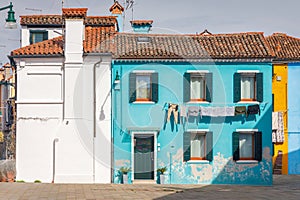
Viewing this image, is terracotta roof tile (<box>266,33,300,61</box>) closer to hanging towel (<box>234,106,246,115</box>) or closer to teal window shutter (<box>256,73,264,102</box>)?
teal window shutter (<box>256,73,264,102</box>)

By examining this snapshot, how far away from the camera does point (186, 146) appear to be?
79.0ft

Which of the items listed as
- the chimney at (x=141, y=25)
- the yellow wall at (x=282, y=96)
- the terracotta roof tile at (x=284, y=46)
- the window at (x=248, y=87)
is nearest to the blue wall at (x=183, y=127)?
the window at (x=248, y=87)

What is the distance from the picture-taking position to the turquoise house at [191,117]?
24.1 metres

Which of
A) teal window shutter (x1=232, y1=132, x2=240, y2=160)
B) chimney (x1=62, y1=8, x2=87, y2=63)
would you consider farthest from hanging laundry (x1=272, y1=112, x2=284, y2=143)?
chimney (x1=62, y1=8, x2=87, y2=63)

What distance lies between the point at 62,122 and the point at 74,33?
13.6 ft

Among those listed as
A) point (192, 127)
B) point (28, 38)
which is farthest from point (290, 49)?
point (28, 38)

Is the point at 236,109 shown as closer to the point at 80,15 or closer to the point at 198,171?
the point at 198,171

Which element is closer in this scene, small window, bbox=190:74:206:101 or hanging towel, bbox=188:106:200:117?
hanging towel, bbox=188:106:200:117

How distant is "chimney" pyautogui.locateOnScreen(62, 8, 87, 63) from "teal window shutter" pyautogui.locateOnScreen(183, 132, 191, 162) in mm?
5947

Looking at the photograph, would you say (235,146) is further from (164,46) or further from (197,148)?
(164,46)

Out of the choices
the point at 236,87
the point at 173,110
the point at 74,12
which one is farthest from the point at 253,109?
the point at 74,12

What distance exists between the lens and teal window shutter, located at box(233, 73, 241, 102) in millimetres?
24406

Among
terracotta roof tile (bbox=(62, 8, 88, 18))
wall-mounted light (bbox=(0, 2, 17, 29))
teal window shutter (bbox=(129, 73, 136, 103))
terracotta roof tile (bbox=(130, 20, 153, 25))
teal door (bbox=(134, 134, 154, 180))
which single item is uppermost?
terracotta roof tile (bbox=(130, 20, 153, 25))

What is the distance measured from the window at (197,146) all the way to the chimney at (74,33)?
616 centimetres
